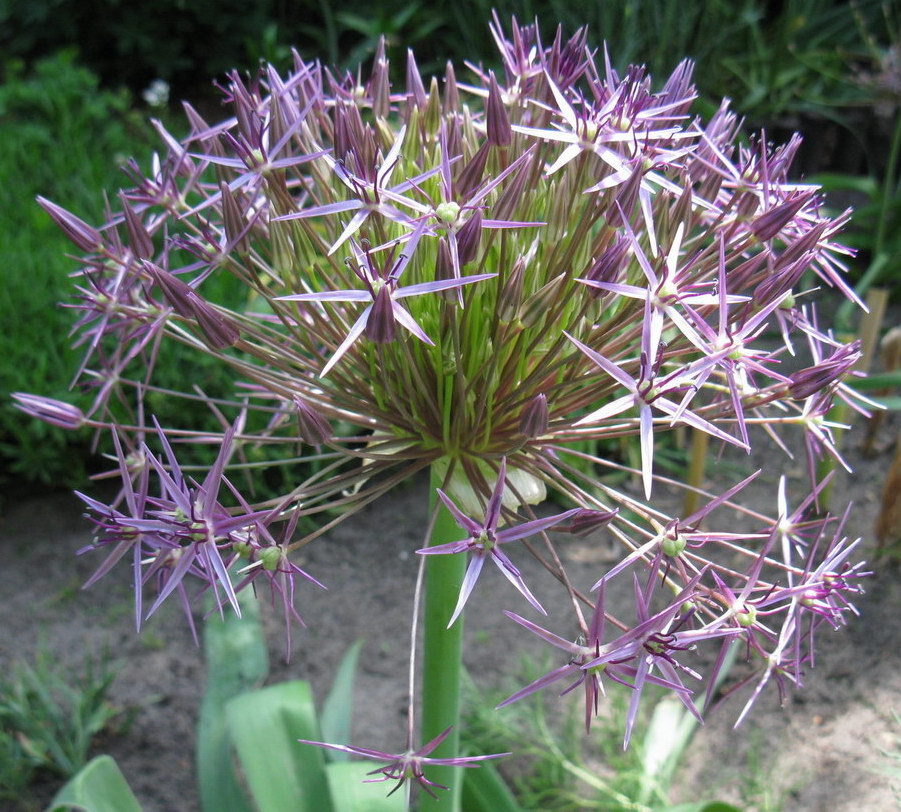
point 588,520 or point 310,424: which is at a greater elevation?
point 310,424

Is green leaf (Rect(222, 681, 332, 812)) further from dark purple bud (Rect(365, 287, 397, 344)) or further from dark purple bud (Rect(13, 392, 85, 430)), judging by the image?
dark purple bud (Rect(365, 287, 397, 344))

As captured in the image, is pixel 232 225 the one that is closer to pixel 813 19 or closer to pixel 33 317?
pixel 33 317

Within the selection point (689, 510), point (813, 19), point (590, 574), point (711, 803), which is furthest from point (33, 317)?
point (813, 19)

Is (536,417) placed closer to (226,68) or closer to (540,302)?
(540,302)

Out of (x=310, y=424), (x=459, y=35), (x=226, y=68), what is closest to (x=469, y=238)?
(x=310, y=424)

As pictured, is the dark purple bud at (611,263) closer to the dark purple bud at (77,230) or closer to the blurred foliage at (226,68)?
the dark purple bud at (77,230)

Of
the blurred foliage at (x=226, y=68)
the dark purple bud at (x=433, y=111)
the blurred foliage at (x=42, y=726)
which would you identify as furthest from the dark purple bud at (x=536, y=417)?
the blurred foliage at (x=226, y=68)
